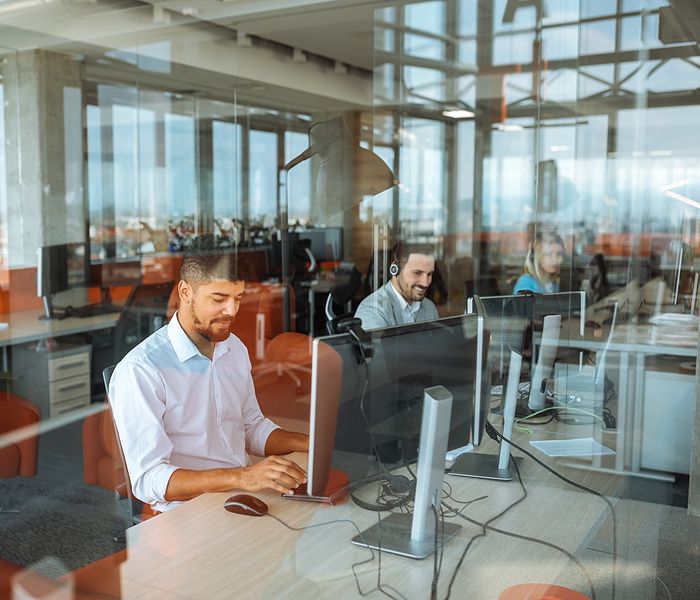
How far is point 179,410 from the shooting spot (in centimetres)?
226

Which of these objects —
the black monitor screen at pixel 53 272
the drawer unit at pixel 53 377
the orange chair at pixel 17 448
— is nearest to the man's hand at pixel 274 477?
the orange chair at pixel 17 448

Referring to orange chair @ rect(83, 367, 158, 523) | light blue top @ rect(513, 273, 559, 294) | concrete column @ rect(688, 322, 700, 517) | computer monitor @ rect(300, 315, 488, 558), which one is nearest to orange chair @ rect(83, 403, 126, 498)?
orange chair @ rect(83, 367, 158, 523)

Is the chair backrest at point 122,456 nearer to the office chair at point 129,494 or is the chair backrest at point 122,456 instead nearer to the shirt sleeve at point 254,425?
the office chair at point 129,494

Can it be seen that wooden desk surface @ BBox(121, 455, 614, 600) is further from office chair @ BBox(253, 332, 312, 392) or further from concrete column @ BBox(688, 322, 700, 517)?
office chair @ BBox(253, 332, 312, 392)

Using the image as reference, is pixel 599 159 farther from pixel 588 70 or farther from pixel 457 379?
pixel 457 379

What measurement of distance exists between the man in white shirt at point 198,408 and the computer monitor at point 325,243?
4666 millimetres

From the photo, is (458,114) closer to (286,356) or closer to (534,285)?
(534,285)

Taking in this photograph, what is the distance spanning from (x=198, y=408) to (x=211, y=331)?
Result: 0.24m

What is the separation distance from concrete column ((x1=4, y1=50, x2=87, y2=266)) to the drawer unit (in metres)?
1.64

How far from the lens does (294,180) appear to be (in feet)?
29.5

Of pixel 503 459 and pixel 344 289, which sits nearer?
pixel 503 459

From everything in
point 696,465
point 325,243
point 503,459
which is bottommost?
point 696,465

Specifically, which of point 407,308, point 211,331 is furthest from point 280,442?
point 407,308

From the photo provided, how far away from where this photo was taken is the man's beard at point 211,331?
7.72 feet
